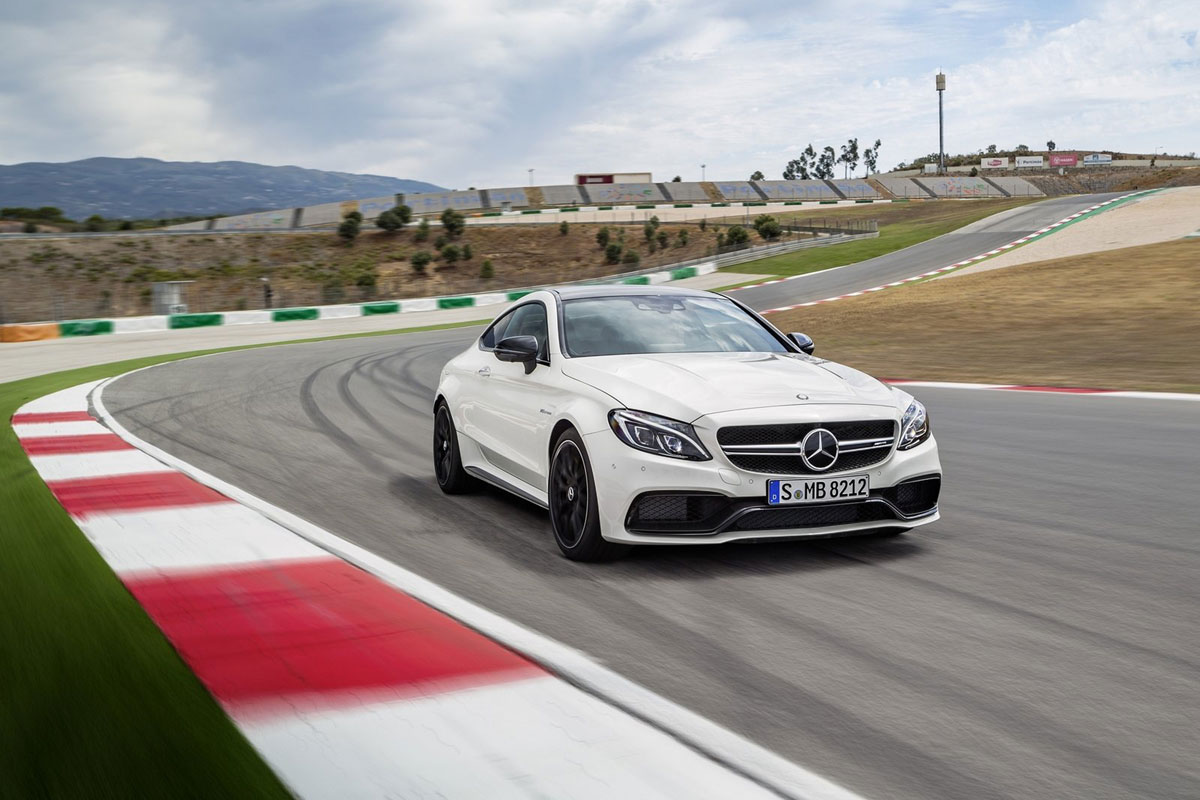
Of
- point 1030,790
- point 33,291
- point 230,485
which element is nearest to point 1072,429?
point 230,485

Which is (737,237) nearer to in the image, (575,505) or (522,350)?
(522,350)

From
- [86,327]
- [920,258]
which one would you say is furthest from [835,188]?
[86,327]

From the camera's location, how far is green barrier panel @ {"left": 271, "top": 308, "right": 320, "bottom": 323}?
38.3 meters

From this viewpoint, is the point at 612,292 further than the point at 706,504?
Yes

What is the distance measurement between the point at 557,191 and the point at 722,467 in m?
123

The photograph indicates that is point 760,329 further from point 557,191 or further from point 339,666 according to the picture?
point 557,191

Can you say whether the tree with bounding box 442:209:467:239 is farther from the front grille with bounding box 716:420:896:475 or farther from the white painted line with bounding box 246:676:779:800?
the white painted line with bounding box 246:676:779:800

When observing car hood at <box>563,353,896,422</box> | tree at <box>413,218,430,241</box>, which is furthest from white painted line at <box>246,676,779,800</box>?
tree at <box>413,218,430,241</box>

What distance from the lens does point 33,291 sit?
214 ft

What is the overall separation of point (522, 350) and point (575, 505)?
1.06 metres

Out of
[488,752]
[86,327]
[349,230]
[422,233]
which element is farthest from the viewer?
[422,233]

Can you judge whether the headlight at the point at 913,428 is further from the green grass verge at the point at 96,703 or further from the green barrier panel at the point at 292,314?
the green barrier panel at the point at 292,314

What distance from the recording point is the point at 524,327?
24.1 feet

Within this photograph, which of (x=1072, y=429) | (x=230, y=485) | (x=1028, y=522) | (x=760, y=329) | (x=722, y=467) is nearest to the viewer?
(x=722, y=467)
